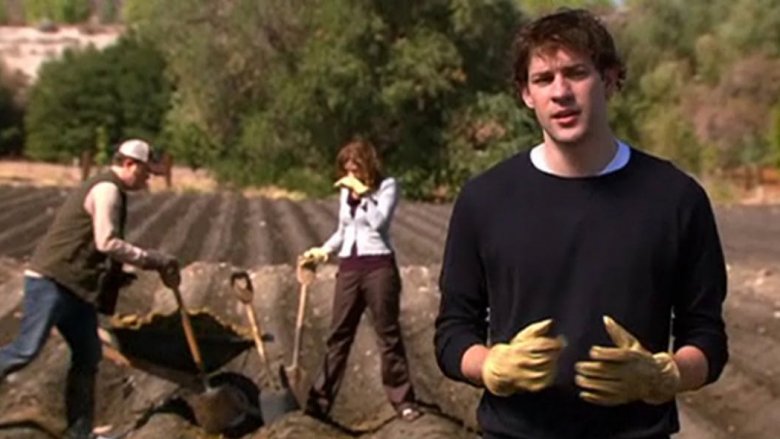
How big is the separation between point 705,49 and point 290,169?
1631cm

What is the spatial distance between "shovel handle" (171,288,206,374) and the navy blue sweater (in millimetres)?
4362

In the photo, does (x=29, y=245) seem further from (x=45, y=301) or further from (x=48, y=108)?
(x=48, y=108)

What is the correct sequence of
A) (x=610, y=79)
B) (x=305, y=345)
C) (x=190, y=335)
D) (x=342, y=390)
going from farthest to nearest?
(x=305, y=345), (x=342, y=390), (x=190, y=335), (x=610, y=79)

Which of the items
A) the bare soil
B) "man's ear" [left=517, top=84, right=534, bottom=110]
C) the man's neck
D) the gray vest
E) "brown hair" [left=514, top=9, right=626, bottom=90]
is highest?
"brown hair" [left=514, top=9, right=626, bottom=90]

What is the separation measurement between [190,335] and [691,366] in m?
4.58

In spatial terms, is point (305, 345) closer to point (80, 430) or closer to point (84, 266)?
point (80, 430)

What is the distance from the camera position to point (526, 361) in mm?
2783

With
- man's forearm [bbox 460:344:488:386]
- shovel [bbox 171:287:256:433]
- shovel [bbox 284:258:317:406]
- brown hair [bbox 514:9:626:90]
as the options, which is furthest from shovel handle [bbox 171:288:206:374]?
brown hair [bbox 514:9:626:90]

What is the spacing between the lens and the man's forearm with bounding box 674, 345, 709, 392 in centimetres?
288

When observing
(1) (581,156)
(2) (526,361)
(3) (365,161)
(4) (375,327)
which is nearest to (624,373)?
(2) (526,361)

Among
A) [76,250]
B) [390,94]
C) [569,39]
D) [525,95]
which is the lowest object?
[390,94]

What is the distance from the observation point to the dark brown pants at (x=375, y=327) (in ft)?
24.6

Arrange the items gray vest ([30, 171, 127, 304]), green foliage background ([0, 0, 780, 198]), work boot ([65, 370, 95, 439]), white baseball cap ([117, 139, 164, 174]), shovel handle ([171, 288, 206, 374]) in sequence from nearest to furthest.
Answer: white baseball cap ([117, 139, 164, 174]), gray vest ([30, 171, 127, 304]), shovel handle ([171, 288, 206, 374]), work boot ([65, 370, 95, 439]), green foliage background ([0, 0, 780, 198])

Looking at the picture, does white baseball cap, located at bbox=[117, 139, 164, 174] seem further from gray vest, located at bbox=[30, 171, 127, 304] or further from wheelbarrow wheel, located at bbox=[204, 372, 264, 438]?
wheelbarrow wheel, located at bbox=[204, 372, 264, 438]
